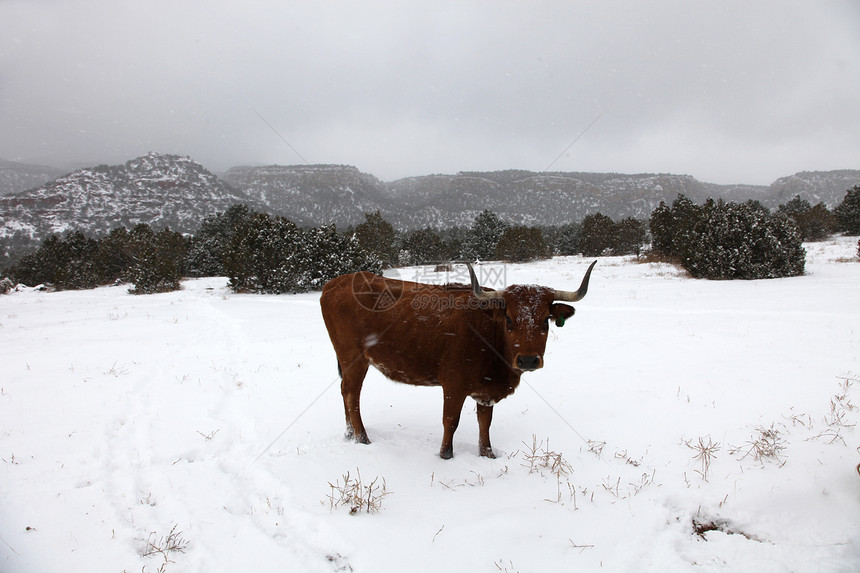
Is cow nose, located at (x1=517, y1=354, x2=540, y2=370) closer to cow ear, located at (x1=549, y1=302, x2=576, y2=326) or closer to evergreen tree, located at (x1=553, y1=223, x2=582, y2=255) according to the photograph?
cow ear, located at (x1=549, y1=302, x2=576, y2=326)

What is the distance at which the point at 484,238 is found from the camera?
56406 millimetres

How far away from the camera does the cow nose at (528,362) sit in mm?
3434

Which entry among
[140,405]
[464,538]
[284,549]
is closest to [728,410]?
[464,538]

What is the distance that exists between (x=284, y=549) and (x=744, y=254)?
20790 mm

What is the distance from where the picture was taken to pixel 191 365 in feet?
25.4

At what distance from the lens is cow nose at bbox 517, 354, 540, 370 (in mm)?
3434

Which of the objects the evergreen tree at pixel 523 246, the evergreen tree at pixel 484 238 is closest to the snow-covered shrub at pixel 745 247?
the evergreen tree at pixel 523 246

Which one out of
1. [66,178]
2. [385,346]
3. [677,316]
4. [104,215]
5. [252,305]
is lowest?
[252,305]

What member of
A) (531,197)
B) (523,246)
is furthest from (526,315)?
(531,197)

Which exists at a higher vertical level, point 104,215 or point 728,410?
point 104,215

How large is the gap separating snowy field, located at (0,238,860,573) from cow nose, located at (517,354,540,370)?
1262 mm

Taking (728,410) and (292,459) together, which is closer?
(292,459)

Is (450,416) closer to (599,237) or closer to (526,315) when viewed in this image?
(526,315)

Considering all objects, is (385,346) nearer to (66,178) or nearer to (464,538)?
(464,538)
